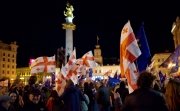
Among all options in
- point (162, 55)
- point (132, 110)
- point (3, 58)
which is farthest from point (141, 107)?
point (162, 55)

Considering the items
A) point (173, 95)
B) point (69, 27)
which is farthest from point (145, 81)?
point (69, 27)

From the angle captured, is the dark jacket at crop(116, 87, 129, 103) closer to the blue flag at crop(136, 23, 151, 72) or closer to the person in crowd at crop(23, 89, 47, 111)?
the blue flag at crop(136, 23, 151, 72)

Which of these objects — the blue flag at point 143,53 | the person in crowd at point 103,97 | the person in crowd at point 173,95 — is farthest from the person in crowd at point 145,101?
the person in crowd at point 103,97

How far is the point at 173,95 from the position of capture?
16.0 feet

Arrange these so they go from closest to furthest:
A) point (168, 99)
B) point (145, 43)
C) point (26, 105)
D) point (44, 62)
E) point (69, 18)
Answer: point (168, 99) < point (26, 105) < point (145, 43) < point (44, 62) < point (69, 18)

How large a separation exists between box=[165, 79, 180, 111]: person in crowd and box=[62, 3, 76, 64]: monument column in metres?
84.6

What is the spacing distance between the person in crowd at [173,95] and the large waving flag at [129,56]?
4.74 meters

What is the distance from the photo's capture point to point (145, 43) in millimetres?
12086

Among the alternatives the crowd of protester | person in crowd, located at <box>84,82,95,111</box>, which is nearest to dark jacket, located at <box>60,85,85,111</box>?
the crowd of protester

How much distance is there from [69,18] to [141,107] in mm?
97625

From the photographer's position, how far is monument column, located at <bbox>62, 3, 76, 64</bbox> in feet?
309

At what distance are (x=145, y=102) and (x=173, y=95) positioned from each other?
21.2 inches

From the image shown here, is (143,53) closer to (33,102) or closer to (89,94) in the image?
(89,94)

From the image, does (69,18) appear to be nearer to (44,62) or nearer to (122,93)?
(44,62)
